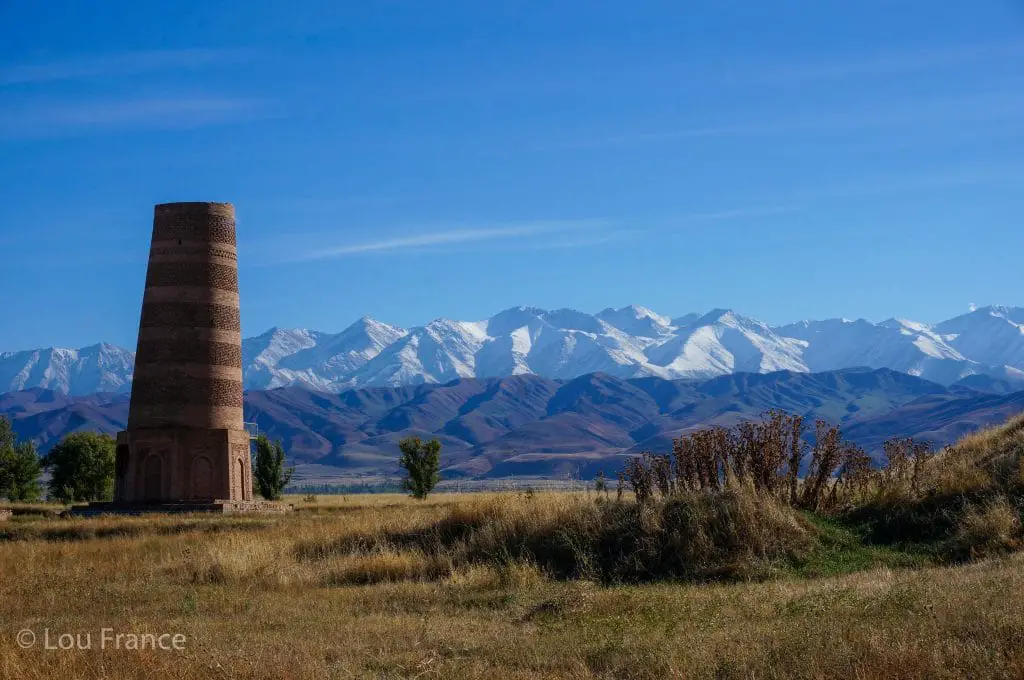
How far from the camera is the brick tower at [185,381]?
4612 centimetres

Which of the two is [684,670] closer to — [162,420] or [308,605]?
[308,605]

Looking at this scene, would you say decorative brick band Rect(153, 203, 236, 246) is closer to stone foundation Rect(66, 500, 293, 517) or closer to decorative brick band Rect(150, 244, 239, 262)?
decorative brick band Rect(150, 244, 239, 262)

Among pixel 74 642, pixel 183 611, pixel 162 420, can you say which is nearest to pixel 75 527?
pixel 162 420

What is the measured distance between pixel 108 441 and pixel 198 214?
31.8 m

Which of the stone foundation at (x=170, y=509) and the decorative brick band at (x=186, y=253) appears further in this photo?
the decorative brick band at (x=186, y=253)

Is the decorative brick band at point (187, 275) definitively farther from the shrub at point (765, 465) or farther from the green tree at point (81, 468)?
the shrub at point (765, 465)

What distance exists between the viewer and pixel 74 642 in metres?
14.0

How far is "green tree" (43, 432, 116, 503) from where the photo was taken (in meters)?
69.9

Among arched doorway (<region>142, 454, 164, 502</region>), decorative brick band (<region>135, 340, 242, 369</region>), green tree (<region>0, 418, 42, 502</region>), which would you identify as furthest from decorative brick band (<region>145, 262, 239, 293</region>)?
green tree (<region>0, 418, 42, 502</region>)

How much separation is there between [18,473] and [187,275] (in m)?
33.6

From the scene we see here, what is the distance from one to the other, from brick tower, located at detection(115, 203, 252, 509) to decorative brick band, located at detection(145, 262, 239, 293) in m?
0.04

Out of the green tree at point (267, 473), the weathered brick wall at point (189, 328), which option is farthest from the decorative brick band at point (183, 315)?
the green tree at point (267, 473)

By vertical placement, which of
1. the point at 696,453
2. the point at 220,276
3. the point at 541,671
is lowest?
the point at 541,671

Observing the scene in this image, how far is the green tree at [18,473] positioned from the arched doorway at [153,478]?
99.1 feet
